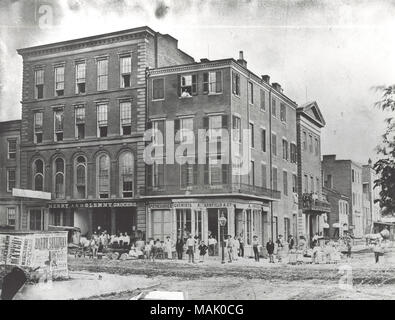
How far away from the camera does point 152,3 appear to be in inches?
515

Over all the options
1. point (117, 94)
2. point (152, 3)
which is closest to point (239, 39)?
point (152, 3)

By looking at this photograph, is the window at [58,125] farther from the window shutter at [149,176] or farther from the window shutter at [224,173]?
the window shutter at [224,173]

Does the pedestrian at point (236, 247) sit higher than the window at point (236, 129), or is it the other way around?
the window at point (236, 129)

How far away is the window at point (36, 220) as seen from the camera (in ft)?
45.4

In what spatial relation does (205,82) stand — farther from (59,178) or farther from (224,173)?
(59,178)

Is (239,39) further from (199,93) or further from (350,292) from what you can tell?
(350,292)

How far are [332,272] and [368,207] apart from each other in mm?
3620

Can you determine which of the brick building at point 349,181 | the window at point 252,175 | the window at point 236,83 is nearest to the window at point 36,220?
the window at point 252,175

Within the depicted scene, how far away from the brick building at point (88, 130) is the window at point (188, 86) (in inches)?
18.1

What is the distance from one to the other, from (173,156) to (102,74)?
289 cm

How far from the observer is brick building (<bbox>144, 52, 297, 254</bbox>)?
45.9ft

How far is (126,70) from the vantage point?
1491 centimetres
